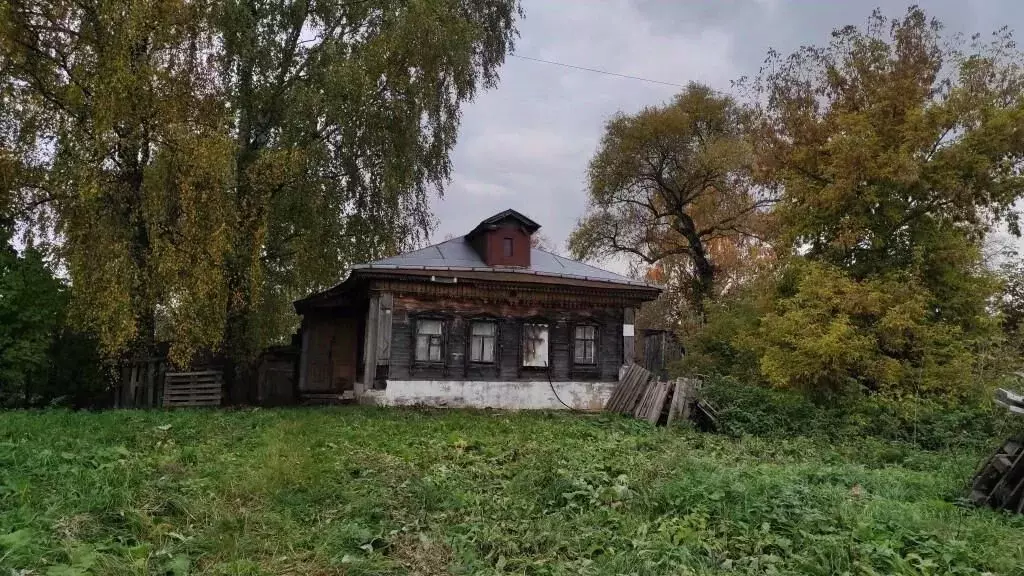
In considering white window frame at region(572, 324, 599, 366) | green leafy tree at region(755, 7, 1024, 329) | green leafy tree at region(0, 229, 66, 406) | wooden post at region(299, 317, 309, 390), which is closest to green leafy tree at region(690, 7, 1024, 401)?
green leafy tree at region(755, 7, 1024, 329)

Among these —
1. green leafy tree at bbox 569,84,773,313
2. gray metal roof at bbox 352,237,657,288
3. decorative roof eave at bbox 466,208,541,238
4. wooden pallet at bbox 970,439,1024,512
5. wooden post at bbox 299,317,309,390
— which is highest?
green leafy tree at bbox 569,84,773,313

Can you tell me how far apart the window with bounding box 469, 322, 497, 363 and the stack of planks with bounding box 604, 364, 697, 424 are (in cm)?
387

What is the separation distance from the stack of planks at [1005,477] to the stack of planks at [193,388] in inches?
635

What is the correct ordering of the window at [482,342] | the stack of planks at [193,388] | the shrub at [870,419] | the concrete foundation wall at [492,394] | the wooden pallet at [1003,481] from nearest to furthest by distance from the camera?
the wooden pallet at [1003,481] < the shrub at [870,419] < the stack of planks at [193,388] < the concrete foundation wall at [492,394] < the window at [482,342]

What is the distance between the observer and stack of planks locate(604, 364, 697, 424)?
590 inches

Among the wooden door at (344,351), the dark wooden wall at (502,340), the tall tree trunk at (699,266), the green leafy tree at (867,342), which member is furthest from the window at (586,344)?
the tall tree trunk at (699,266)

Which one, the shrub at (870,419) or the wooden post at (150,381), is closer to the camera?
the shrub at (870,419)

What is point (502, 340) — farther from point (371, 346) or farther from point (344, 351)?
point (344, 351)

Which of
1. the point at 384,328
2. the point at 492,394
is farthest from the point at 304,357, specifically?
the point at 492,394

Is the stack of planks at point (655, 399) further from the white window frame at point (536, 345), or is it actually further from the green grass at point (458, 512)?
the green grass at point (458, 512)

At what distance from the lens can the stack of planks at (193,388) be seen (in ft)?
55.5

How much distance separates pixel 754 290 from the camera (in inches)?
761

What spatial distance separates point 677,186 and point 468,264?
13.0 meters

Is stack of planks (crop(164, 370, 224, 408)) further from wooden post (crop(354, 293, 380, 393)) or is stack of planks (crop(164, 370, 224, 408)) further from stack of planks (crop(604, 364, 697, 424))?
stack of planks (crop(604, 364, 697, 424))
